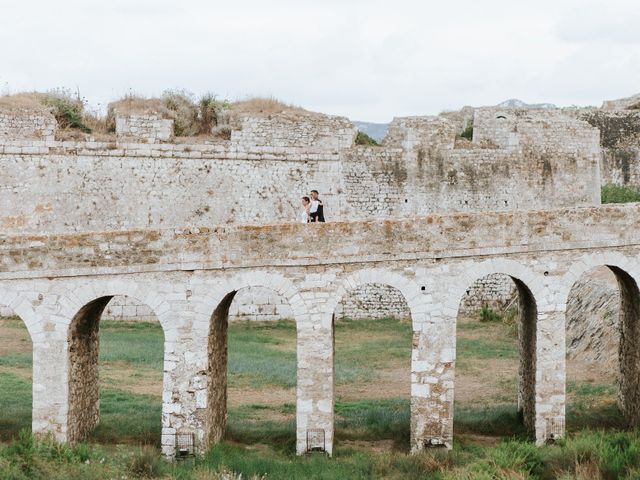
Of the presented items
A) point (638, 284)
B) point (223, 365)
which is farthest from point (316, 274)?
point (638, 284)

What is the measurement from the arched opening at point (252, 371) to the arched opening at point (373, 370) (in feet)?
3.63

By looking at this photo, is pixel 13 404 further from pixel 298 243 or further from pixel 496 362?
pixel 496 362

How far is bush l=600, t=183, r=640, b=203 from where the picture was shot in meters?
32.1

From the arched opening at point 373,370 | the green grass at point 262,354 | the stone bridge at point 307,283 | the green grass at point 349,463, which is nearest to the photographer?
the green grass at point 349,463

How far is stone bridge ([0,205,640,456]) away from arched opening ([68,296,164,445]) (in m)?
0.12

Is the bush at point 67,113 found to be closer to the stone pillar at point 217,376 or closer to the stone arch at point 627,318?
the stone pillar at point 217,376

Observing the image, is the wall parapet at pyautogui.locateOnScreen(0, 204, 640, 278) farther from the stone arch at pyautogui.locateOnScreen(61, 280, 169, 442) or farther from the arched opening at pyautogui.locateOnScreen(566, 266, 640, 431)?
the arched opening at pyautogui.locateOnScreen(566, 266, 640, 431)

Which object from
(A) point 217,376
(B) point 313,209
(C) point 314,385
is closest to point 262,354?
(B) point 313,209

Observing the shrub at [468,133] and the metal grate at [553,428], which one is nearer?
the metal grate at [553,428]

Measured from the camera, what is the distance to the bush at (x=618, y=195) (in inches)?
1262

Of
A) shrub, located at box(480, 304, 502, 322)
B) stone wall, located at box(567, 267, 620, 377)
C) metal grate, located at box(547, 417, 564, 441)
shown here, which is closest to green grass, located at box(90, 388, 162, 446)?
metal grate, located at box(547, 417, 564, 441)

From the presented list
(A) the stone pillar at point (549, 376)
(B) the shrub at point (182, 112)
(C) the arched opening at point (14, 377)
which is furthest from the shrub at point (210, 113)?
(A) the stone pillar at point (549, 376)

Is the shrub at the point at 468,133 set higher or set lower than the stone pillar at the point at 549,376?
higher

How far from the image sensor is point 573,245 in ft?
49.9
